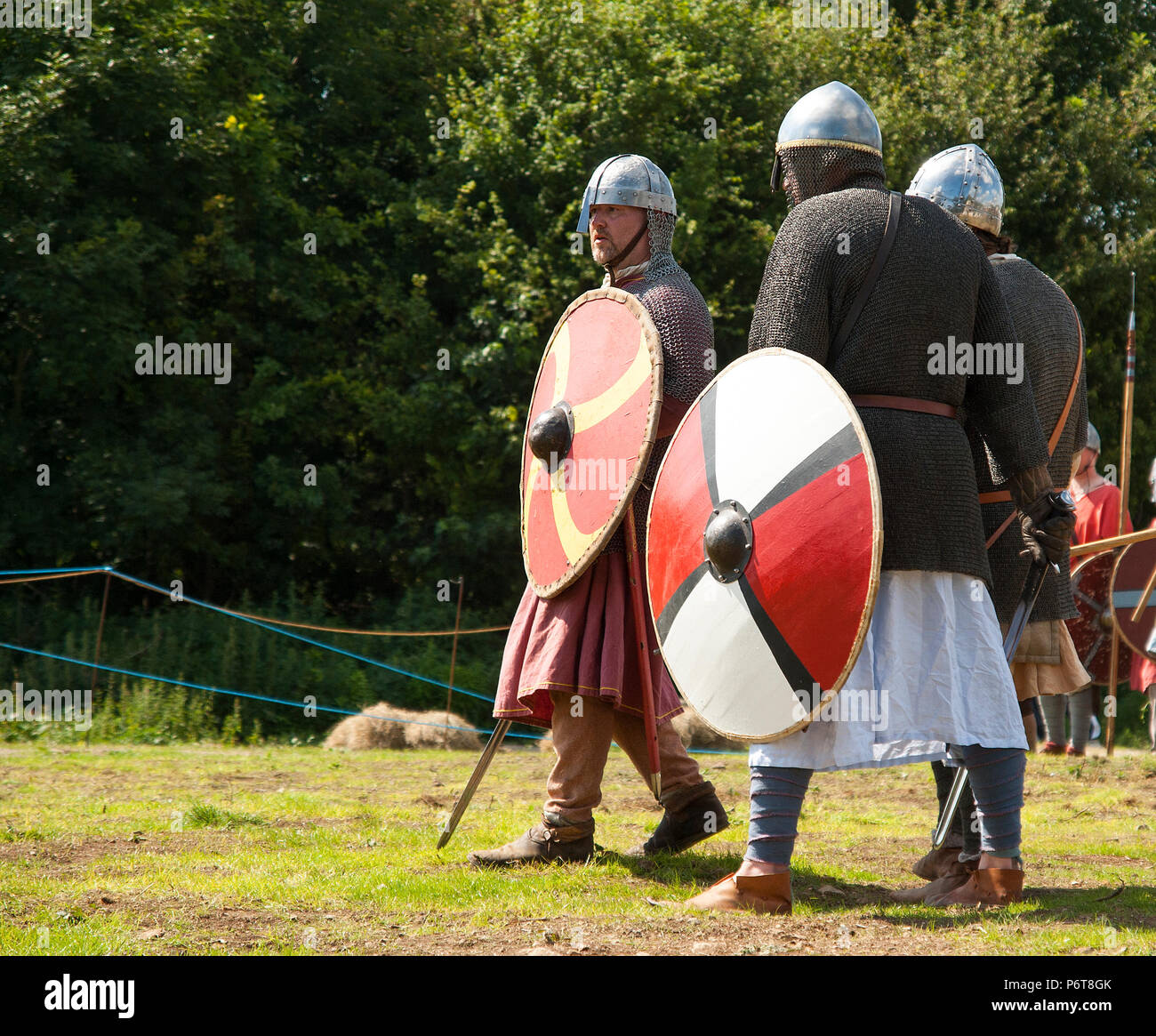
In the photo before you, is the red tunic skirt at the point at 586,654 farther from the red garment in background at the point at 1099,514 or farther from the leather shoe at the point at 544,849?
the red garment in background at the point at 1099,514

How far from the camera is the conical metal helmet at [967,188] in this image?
378 centimetres

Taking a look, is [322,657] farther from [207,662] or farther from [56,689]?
[56,689]

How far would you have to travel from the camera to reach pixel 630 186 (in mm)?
3953

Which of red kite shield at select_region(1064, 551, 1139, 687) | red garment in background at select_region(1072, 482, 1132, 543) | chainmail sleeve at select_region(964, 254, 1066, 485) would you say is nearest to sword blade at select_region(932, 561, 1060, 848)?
chainmail sleeve at select_region(964, 254, 1066, 485)

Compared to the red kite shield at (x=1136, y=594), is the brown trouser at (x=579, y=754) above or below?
below

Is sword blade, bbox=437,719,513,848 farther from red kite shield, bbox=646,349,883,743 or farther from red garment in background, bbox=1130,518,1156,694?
red garment in background, bbox=1130,518,1156,694

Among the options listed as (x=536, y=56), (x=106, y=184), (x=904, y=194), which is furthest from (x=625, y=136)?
(x=904, y=194)

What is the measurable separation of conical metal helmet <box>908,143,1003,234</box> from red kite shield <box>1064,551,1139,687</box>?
3600 millimetres

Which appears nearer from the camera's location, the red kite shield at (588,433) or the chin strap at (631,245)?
the red kite shield at (588,433)

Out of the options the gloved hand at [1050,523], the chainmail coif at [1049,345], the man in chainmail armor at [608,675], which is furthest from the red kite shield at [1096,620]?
the gloved hand at [1050,523]

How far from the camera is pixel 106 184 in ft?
36.1

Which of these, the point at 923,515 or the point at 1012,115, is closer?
the point at 923,515

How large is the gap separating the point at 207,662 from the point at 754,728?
26.7 ft

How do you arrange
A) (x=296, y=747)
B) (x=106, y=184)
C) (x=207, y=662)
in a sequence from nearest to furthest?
(x=296, y=747) → (x=207, y=662) → (x=106, y=184)
